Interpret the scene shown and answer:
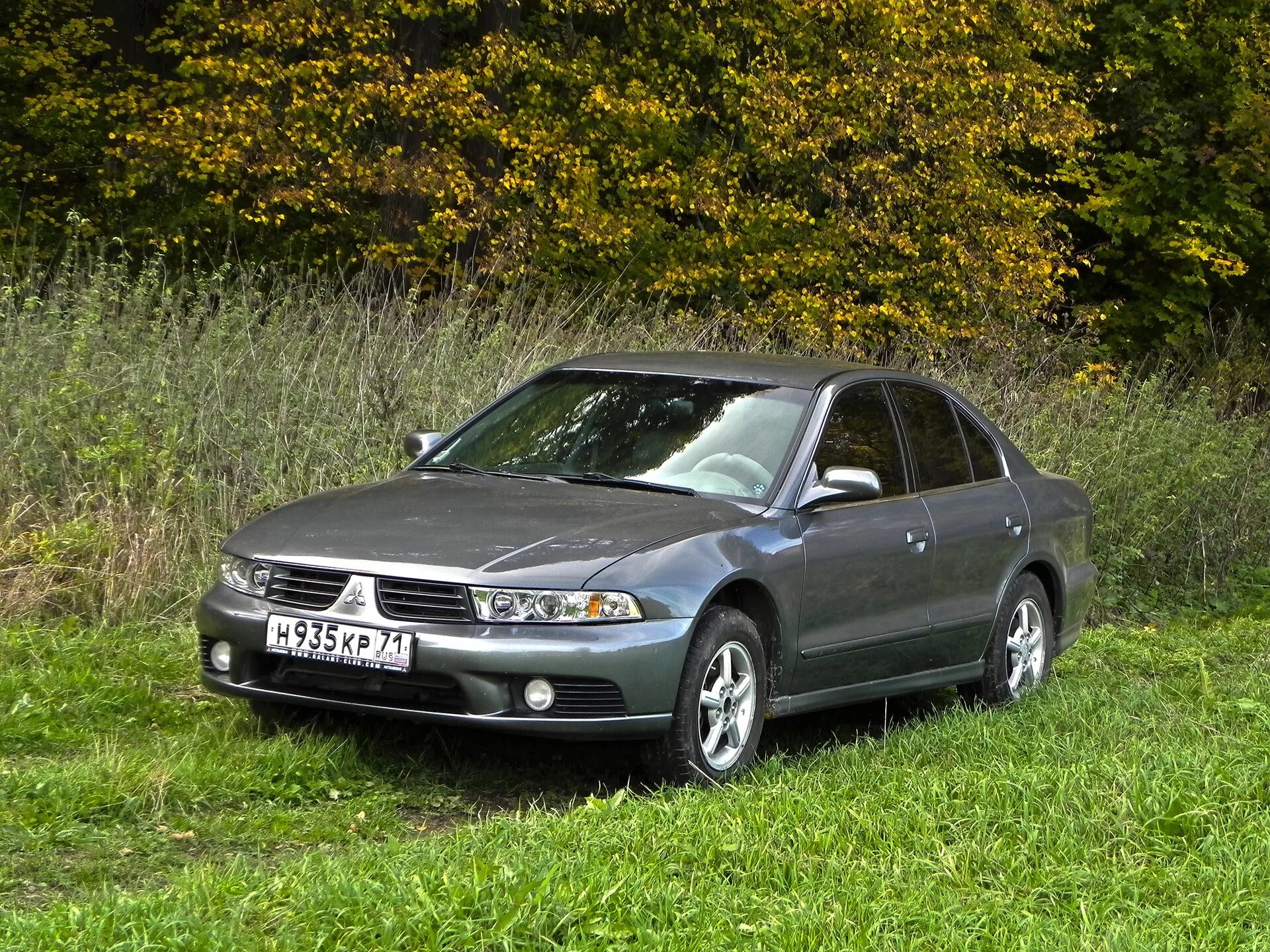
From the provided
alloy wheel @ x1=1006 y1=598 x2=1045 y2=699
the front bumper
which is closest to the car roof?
alloy wheel @ x1=1006 y1=598 x2=1045 y2=699

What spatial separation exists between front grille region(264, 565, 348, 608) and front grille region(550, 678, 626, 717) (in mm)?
844

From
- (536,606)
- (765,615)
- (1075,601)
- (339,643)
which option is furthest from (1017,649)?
(339,643)

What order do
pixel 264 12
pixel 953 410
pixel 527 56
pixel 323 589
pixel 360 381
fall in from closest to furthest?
pixel 323 589 → pixel 953 410 → pixel 360 381 → pixel 264 12 → pixel 527 56

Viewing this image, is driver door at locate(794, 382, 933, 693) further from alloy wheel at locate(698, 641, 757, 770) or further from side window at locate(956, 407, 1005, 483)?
side window at locate(956, 407, 1005, 483)

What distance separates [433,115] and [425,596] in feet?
45.8

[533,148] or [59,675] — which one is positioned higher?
[533,148]

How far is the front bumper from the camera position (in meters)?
5.86

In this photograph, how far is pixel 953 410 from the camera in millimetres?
8391

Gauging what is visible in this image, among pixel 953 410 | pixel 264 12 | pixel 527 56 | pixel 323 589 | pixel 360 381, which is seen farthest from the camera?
pixel 527 56

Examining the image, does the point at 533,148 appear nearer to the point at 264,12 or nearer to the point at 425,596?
the point at 264,12

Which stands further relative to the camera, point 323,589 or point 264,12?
Answer: point 264,12

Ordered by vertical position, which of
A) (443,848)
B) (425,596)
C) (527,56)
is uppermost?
(527,56)

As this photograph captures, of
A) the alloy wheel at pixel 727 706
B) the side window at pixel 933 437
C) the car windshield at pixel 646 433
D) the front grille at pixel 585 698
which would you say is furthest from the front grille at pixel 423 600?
the side window at pixel 933 437

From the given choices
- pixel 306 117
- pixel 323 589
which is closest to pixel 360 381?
pixel 323 589
